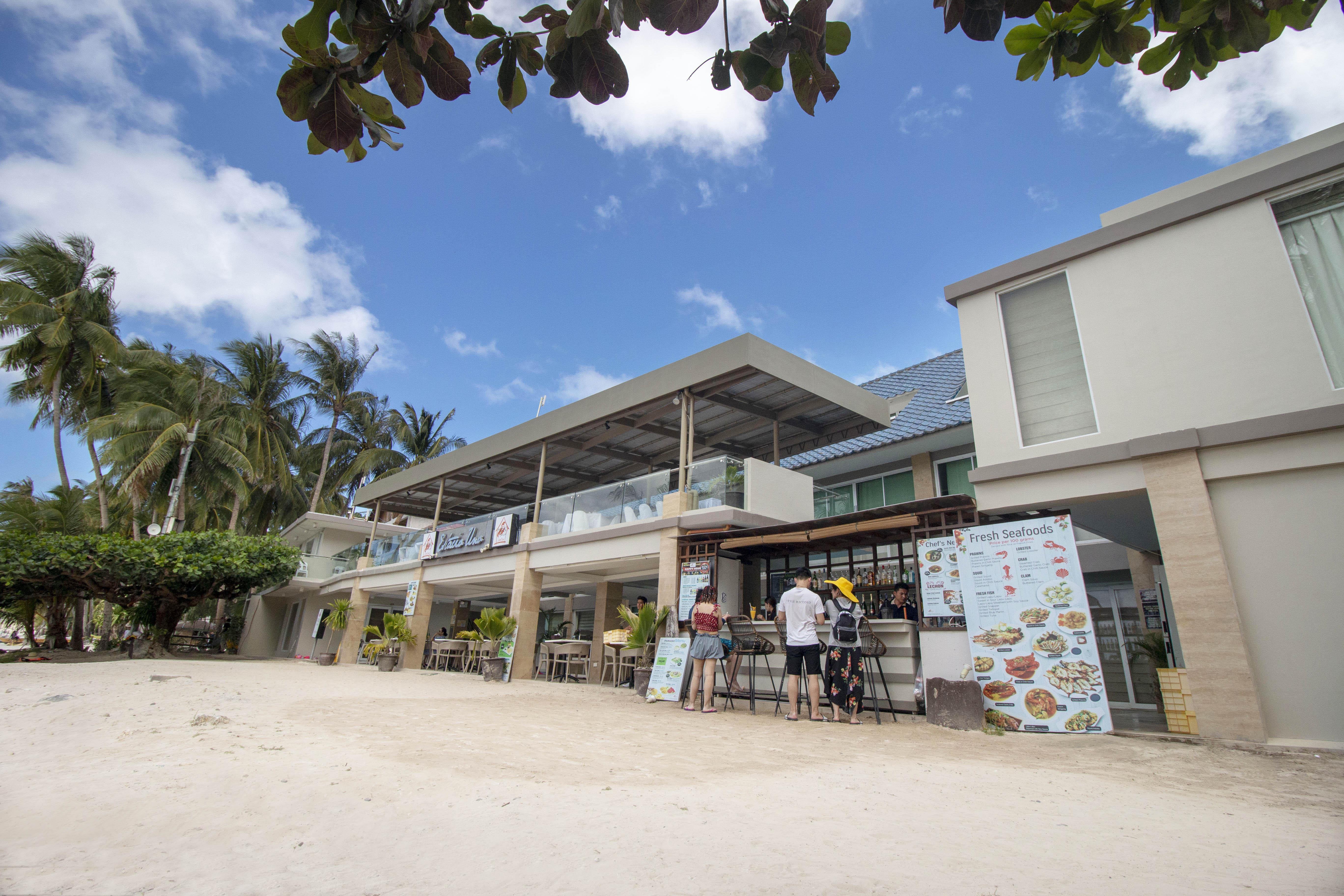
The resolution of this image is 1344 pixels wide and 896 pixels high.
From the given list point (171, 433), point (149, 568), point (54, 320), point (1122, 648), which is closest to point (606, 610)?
point (1122, 648)

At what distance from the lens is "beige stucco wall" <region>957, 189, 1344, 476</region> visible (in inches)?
280

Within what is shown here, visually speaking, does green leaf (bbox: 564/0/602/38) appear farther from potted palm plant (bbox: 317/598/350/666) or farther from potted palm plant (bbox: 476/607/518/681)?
potted palm plant (bbox: 317/598/350/666)

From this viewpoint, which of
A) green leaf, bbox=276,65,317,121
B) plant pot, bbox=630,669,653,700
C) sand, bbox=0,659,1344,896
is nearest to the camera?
green leaf, bbox=276,65,317,121

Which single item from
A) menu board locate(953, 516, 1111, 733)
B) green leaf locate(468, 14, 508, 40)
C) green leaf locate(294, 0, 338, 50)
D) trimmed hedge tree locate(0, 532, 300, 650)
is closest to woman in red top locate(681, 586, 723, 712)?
menu board locate(953, 516, 1111, 733)

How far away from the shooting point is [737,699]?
1030 centimetres

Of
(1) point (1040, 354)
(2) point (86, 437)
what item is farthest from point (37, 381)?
(1) point (1040, 354)

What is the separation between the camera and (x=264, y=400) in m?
28.9

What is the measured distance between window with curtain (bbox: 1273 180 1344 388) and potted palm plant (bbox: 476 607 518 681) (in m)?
13.2

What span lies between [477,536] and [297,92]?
1583cm

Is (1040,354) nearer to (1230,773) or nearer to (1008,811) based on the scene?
(1230,773)

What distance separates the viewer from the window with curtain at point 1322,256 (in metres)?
6.98

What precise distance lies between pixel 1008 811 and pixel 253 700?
25.9 feet

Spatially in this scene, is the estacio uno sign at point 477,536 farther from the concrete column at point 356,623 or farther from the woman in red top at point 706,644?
the woman in red top at point 706,644

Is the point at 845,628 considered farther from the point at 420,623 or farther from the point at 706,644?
the point at 420,623
